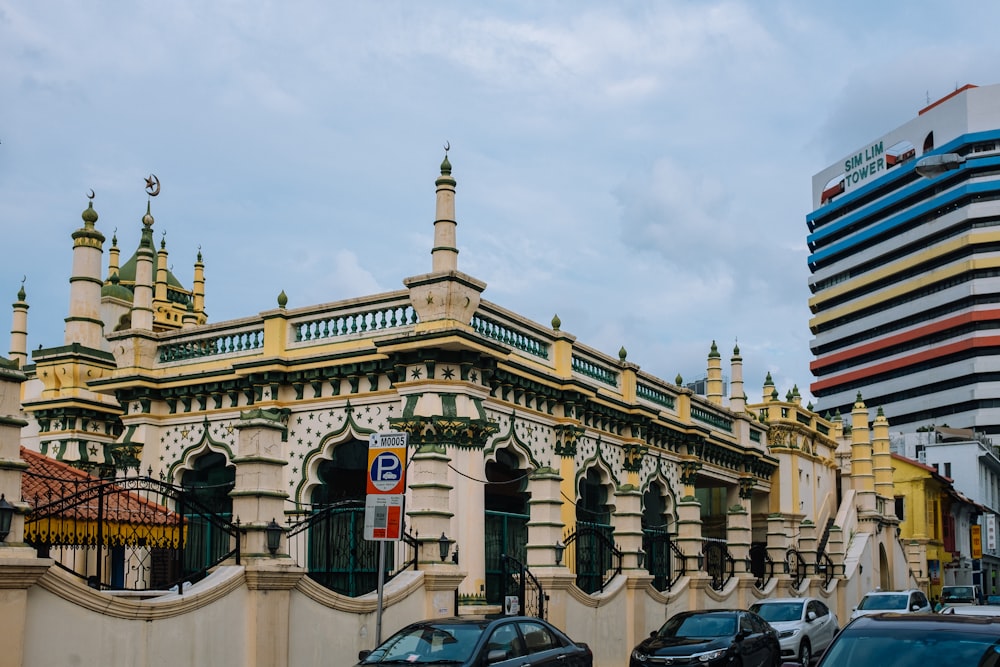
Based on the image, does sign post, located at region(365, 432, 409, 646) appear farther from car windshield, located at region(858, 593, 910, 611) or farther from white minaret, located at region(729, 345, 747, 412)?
white minaret, located at region(729, 345, 747, 412)

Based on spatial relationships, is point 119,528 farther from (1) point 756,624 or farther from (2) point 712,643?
(1) point 756,624

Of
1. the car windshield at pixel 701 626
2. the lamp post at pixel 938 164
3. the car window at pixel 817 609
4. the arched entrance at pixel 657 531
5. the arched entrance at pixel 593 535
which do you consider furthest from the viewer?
the arched entrance at pixel 657 531

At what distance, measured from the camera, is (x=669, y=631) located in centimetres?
1817

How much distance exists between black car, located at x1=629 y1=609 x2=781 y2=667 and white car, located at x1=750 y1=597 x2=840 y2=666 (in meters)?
3.39

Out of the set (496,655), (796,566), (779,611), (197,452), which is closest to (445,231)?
(197,452)

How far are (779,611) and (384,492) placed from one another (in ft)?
44.8

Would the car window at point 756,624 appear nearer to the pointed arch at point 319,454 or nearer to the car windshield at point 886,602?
the pointed arch at point 319,454

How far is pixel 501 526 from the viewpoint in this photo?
22000 mm

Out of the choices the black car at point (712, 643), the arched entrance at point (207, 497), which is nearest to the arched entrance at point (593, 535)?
the black car at point (712, 643)

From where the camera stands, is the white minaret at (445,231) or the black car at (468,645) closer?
the black car at (468,645)

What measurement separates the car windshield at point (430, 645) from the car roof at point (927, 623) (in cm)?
423

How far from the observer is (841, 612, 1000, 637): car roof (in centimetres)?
940

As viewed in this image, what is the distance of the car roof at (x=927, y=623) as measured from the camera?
9398 millimetres

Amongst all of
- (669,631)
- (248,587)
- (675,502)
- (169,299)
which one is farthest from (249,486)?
(169,299)
